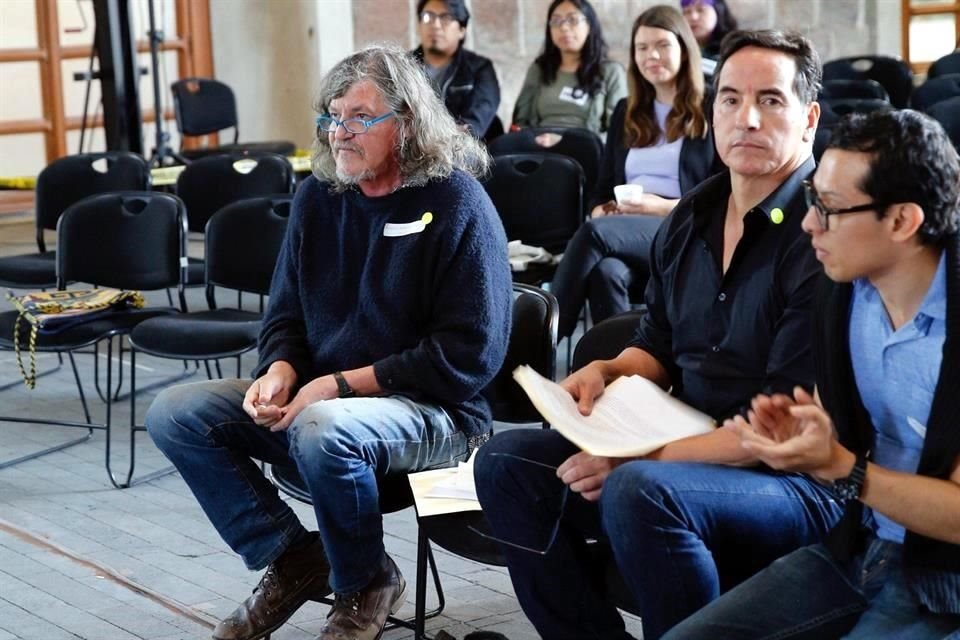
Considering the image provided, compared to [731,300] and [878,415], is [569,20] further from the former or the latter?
[878,415]

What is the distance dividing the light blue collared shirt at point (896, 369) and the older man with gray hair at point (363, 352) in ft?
3.33

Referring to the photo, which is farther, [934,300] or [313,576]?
[313,576]

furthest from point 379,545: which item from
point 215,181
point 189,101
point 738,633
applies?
point 189,101

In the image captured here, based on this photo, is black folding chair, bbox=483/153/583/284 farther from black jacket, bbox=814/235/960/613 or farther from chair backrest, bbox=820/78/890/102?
black jacket, bbox=814/235/960/613

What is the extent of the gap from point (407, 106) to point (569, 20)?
3.84m

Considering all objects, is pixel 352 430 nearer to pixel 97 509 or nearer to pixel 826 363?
pixel 826 363

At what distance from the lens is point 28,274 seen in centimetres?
543

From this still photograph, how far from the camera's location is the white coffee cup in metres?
4.86

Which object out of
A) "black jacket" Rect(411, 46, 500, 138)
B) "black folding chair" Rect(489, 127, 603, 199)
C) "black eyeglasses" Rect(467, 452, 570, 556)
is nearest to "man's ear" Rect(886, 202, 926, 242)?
"black eyeglasses" Rect(467, 452, 570, 556)

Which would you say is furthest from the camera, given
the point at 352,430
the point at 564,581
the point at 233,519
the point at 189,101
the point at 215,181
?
the point at 189,101

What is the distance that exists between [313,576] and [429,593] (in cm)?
44

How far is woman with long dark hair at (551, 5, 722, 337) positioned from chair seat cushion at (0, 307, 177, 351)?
1.41 meters

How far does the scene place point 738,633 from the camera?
6.45ft

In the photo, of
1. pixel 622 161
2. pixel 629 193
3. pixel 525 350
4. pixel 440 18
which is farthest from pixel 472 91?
pixel 525 350
